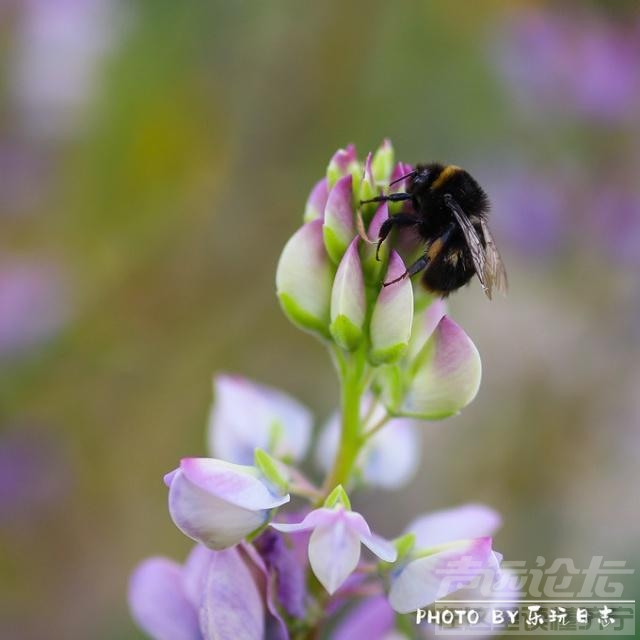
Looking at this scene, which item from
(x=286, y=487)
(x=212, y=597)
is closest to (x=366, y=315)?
(x=286, y=487)

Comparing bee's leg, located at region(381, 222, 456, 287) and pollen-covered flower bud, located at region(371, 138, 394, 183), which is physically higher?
pollen-covered flower bud, located at region(371, 138, 394, 183)

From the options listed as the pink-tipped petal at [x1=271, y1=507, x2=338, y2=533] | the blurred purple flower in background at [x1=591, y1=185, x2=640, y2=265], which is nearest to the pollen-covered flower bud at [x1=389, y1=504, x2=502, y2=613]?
the pink-tipped petal at [x1=271, y1=507, x2=338, y2=533]

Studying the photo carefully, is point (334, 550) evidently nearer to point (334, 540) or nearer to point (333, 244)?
point (334, 540)

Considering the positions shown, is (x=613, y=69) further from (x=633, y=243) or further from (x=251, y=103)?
(x=251, y=103)

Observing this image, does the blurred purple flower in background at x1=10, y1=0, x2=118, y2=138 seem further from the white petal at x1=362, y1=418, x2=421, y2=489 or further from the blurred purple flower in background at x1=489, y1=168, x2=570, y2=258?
the white petal at x1=362, y1=418, x2=421, y2=489

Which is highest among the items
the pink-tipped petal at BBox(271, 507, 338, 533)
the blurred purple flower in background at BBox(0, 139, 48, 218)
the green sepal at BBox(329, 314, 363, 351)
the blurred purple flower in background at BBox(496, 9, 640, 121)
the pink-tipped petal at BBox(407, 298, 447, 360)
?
the blurred purple flower in background at BBox(496, 9, 640, 121)
